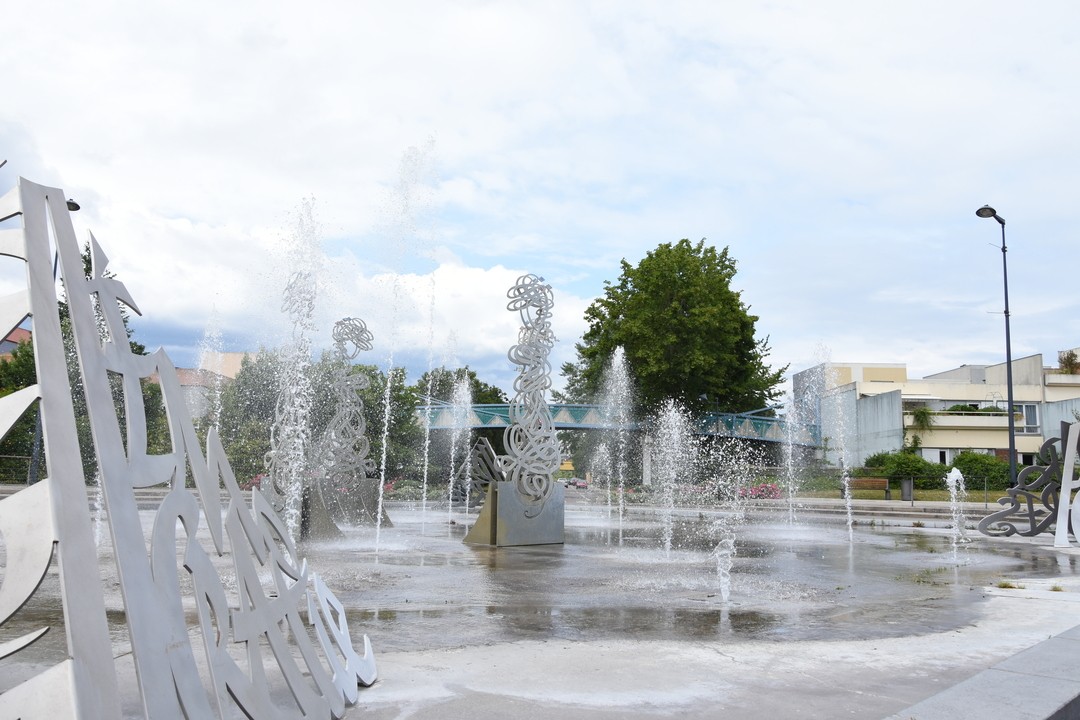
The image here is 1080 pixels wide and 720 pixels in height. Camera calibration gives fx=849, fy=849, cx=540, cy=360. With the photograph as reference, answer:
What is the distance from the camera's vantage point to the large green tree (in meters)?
39.9

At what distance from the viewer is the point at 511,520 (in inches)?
595

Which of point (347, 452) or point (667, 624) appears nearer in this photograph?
point (667, 624)

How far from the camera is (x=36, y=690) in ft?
8.70

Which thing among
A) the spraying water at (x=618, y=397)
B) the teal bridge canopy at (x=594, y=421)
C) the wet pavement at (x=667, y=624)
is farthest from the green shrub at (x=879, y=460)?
the wet pavement at (x=667, y=624)

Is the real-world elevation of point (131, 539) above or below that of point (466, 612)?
above

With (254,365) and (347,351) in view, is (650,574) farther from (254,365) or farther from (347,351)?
(254,365)

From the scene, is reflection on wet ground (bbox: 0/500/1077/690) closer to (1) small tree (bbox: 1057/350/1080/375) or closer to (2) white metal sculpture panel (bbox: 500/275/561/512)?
(2) white metal sculpture panel (bbox: 500/275/561/512)

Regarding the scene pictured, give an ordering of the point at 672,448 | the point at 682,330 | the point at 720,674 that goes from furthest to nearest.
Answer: the point at 672,448 < the point at 682,330 < the point at 720,674

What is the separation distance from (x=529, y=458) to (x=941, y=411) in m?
46.5

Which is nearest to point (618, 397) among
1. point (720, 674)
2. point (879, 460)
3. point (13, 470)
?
point (879, 460)

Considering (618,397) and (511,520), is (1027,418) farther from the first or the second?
(511,520)

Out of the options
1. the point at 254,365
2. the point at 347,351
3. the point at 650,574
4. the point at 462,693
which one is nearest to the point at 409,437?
the point at 254,365

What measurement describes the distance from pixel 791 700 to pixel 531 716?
5.23ft

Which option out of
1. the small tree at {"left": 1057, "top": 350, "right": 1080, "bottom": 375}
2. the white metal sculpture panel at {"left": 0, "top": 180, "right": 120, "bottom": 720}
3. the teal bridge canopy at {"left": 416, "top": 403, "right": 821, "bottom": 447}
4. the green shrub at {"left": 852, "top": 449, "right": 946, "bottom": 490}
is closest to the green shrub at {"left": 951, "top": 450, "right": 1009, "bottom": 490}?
the green shrub at {"left": 852, "top": 449, "right": 946, "bottom": 490}
